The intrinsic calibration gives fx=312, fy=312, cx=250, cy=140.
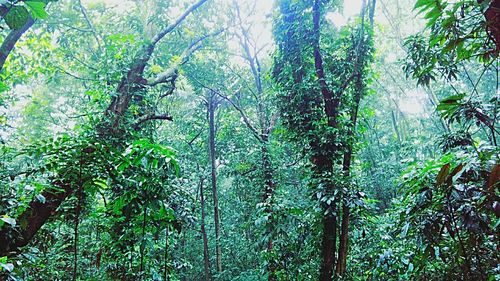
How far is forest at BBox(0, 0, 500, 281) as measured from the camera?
1.46 meters

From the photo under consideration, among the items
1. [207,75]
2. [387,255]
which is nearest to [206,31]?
[207,75]

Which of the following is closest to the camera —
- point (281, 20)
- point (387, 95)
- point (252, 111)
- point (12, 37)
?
point (12, 37)

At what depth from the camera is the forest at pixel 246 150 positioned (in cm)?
146

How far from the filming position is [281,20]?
3615mm

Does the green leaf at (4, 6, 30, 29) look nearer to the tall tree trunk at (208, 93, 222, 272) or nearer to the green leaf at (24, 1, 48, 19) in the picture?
the green leaf at (24, 1, 48, 19)

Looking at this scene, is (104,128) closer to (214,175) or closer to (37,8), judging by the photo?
(37,8)

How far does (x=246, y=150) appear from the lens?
6465 millimetres

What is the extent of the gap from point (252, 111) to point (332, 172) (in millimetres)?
4646

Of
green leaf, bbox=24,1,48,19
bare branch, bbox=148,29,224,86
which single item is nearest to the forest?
green leaf, bbox=24,1,48,19

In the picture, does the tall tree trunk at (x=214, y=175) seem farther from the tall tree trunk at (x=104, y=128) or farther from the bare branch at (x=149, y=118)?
the bare branch at (x=149, y=118)

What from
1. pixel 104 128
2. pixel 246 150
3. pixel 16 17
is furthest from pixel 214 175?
pixel 16 17

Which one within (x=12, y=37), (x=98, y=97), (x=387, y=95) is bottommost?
(x=12, y=37)

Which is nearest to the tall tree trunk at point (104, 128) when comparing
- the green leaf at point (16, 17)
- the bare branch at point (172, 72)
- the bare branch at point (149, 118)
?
the bare branch at point (172, 72)

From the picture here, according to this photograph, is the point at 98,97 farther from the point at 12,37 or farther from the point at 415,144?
the point at 415,144
